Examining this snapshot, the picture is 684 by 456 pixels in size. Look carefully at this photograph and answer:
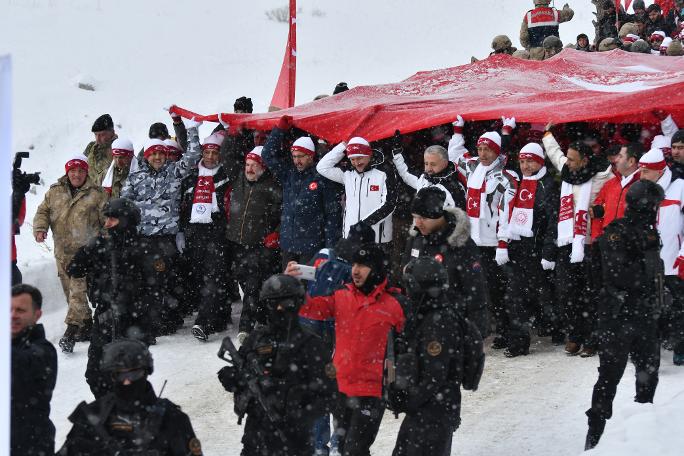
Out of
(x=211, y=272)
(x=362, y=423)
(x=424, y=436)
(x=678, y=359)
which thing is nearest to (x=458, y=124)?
(x=211, y=272)

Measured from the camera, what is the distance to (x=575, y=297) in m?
9.05

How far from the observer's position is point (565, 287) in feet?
29.8

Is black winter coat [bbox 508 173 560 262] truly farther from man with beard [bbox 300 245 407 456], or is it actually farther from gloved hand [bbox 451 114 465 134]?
man with beard [bbox 300 245 407 456]

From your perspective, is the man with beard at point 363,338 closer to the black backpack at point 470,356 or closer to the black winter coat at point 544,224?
the black backpack at point 470,356

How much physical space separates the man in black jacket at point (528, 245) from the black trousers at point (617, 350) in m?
2.36

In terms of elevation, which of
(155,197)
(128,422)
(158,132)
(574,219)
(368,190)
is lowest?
(128,422)

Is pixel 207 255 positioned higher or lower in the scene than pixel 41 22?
lower

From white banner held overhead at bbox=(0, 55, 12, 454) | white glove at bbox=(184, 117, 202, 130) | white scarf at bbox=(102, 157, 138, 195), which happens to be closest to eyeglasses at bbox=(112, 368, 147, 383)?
white banner held overhead at bbox=(0, 55, 12, 454)

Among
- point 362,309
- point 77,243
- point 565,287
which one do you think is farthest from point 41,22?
point 362,309

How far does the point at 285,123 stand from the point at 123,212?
116 inches

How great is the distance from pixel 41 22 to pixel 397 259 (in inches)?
766

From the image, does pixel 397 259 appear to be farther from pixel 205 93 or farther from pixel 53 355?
pixel 205 93

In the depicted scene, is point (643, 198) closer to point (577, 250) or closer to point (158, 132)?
point (577, 250)

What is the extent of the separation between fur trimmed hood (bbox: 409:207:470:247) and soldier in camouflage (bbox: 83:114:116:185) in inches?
210
